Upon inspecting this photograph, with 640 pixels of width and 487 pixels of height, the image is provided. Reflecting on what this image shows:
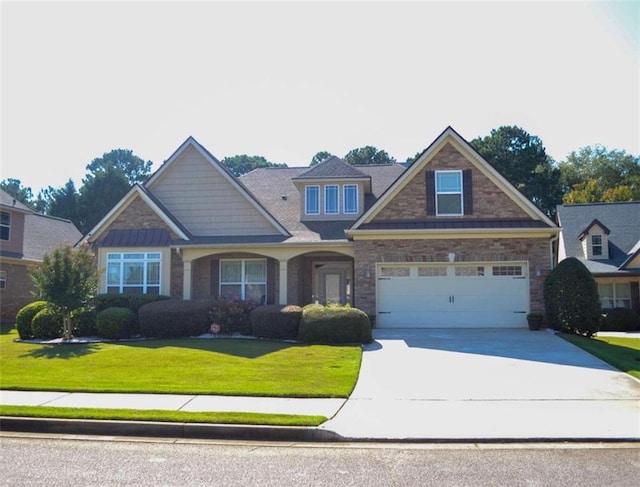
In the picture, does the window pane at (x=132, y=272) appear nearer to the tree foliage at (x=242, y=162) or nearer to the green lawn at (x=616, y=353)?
the green lawn at (x=616, y=353)

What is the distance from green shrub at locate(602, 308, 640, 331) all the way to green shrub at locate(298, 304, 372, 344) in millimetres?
14447

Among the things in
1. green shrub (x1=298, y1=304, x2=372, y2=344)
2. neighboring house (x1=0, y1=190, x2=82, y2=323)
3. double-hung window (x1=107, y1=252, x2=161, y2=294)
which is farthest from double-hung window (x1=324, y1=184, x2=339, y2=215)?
neighboring house (x1=0, y1=190, x2=82, y2=323)

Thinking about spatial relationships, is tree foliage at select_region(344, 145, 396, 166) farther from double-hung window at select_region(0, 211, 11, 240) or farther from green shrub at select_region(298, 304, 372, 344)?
green shrub at select_region(298, 304, 372, 344)

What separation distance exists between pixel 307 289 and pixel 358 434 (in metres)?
15.6

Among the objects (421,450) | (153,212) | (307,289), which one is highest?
(153,212)

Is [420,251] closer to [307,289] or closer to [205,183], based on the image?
[307,289]

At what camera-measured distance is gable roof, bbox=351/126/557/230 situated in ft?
63.9

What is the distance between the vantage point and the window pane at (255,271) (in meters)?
21.8

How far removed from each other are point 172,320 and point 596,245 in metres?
22.0

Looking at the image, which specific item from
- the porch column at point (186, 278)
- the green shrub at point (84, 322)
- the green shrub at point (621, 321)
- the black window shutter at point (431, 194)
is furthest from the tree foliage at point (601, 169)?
the green shrub at point (84, 322)

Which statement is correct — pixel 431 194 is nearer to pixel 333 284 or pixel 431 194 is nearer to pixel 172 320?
pixel 333 284

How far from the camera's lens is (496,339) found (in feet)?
53.0

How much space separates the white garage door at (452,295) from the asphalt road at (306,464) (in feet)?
39.8

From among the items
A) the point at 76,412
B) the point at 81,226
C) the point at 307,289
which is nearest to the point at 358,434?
the point at 76,412
